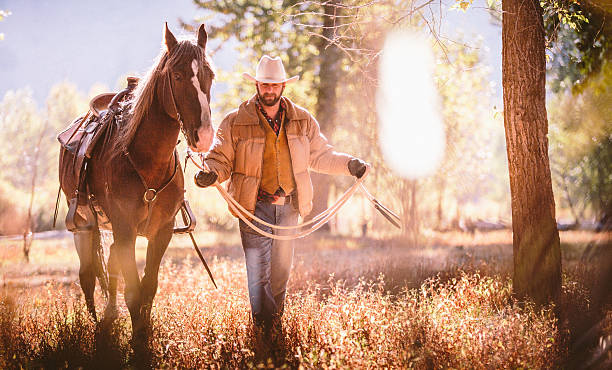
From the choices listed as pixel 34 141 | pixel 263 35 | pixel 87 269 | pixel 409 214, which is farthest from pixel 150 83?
pixel 34 141

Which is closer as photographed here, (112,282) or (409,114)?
(112,282)

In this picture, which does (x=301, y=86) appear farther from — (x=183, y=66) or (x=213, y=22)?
(x=183, y=66)

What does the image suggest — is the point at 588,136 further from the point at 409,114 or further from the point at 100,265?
the point at 100,265

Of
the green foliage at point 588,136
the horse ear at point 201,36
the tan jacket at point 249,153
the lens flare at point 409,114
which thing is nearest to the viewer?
the horse ear at point 201,36

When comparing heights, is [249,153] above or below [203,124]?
below

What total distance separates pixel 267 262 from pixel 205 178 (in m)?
1.01

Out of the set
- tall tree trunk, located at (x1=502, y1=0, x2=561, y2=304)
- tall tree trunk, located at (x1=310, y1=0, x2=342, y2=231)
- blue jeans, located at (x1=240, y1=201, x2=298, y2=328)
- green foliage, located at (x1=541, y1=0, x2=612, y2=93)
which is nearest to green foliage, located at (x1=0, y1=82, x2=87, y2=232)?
tall tree trunk, located at (x1=310, y1=0, x2=342, y2=231)

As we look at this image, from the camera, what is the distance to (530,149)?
5828 millimetres

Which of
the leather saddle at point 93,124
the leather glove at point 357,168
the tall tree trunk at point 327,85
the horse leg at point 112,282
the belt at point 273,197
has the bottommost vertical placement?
the horse leg at point 112,282

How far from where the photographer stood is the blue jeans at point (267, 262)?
182 inches

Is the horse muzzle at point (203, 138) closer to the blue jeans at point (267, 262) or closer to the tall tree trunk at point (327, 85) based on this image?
the blue jeans at point (267, 262)

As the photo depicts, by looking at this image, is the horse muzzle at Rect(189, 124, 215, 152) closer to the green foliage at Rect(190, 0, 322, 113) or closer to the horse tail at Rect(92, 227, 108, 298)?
the horse tail at Rect(92, 227, 108, 298)

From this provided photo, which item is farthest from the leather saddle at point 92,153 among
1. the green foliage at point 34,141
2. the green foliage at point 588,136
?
the green foliage at point 34,141

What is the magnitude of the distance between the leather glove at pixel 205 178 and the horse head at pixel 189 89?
1.01ft
